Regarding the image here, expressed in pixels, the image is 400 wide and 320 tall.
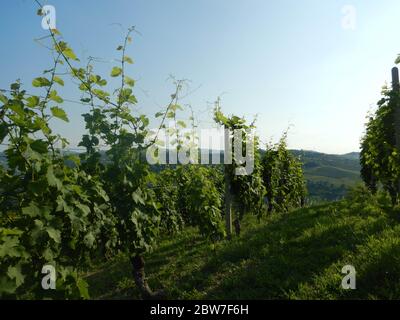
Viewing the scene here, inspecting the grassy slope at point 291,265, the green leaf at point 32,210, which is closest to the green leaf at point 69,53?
the green leaf at point 32,210

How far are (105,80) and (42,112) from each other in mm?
1656

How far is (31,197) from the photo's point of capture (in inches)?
127

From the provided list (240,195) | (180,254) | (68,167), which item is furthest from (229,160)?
(68,167)

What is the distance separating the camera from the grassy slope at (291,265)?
441 cm

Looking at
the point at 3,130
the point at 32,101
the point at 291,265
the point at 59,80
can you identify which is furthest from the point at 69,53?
the point at 291,265

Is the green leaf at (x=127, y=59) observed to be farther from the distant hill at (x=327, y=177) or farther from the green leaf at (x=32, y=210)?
the distant hill at (x=327, y=177)

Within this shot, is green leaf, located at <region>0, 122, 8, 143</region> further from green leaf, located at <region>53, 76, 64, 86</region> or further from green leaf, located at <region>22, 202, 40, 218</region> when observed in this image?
green leaf, located at <region>53, 76, 64, 86</region>

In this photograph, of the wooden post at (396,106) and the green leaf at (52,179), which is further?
the wooden post at (396,106)

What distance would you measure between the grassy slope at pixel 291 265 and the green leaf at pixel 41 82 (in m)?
3.62

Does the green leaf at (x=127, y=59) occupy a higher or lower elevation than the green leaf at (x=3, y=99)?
higher

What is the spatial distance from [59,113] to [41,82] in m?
0.61

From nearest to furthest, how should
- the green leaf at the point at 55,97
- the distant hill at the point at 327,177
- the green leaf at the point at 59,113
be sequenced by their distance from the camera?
the green leaf at the point at 59,113
the green leaf at the point at 55,97
the distant hill at the point at 327,177
